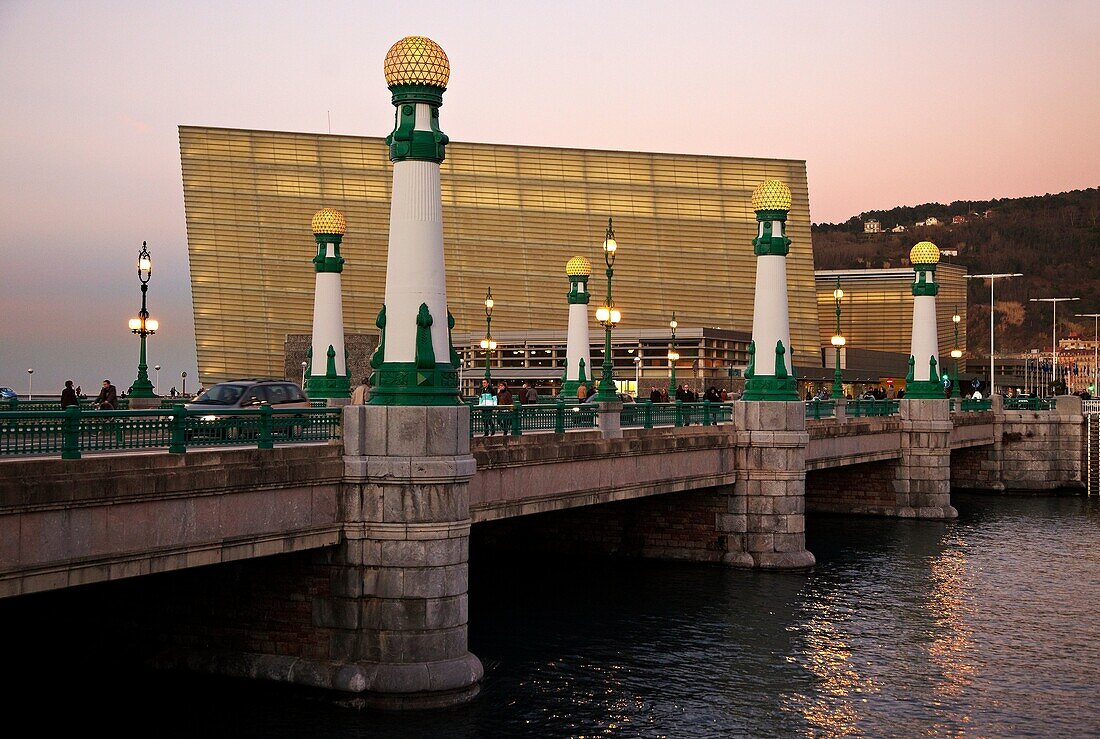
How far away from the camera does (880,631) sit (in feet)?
90.5

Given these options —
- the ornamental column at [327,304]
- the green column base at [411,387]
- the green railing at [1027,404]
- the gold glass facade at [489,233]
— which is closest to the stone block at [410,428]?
the green column base at [411,387]

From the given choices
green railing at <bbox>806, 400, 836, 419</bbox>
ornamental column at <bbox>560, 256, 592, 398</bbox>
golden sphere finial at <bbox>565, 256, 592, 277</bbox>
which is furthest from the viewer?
green railing at <bbox>806, 400, 836, 419</bbox>


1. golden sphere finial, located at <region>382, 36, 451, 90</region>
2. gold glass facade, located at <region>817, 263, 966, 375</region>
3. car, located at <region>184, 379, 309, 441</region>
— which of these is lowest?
car, located at <region>184, 379, 309, 441</region>

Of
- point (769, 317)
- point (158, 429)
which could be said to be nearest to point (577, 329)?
point (769, 317)

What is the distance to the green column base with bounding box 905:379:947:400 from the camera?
48.8m

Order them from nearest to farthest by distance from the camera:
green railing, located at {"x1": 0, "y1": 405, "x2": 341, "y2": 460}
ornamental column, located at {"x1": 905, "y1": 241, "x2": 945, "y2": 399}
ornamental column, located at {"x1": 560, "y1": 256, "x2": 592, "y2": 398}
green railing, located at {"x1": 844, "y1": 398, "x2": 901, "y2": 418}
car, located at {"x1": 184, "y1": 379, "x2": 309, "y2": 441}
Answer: green railing, located at {"x1": 0, "y1": 405, "x2": 341, "y2": 460}
car, located at {"x1": 184, "y1": 379, "x2": 309, "y2": 441}
ornamental column, located at {"x1": 560, "y1": 256, "x2": 592, "y2": 398}
green railing, located at {"x1": 844, "y1": 398, "x2": 901, "y2": 418}
ornamental column, located at {"x1": 905, "y1": 241, "x2": 945, "y2": 399}

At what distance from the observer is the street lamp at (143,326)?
33.3 meters

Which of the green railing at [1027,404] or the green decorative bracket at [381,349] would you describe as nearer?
the green decorative bracket at [381,349]

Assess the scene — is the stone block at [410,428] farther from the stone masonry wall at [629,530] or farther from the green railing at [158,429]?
the stone masonry wall at [629,530]

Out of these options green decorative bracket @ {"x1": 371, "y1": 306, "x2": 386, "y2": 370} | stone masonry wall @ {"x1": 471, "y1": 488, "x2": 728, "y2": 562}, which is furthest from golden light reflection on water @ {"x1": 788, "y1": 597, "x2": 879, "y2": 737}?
green decorative bracket @ {"x1": 371, "y1": 306, "x2": 386, "y2": 370}

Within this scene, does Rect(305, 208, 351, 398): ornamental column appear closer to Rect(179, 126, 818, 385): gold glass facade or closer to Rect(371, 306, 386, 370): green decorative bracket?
Rect(371, 306, 386, 370): green decorative bracket

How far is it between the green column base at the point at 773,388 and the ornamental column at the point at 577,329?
5821 mm

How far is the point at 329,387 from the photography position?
3238cm

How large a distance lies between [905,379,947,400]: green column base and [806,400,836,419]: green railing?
7.08 m
